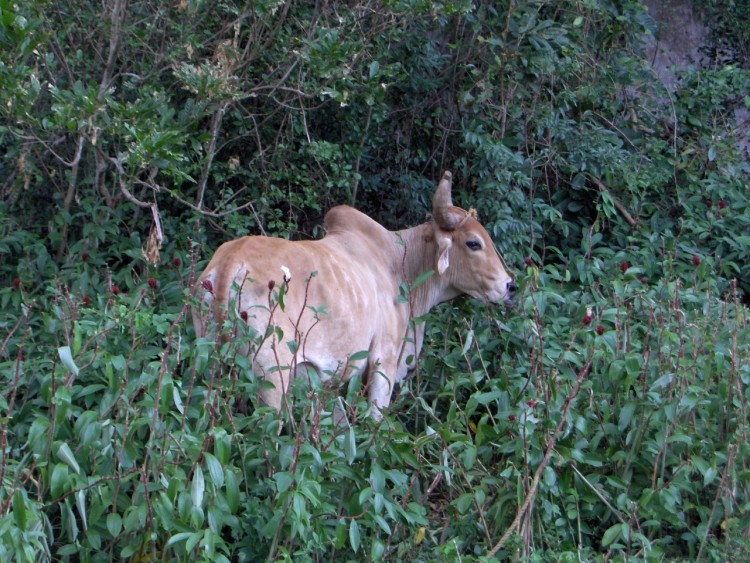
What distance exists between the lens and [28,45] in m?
4.70

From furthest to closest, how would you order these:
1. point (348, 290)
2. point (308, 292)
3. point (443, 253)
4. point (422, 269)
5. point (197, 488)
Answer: point (422, 269) → point (443, 253) → point (348, 290) → point (308, 292) → point (197, 488)

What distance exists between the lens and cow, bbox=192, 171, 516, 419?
4336mm

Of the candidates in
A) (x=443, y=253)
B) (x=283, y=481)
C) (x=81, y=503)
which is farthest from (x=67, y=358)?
(x=443, y=253)

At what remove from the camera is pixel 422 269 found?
575cm

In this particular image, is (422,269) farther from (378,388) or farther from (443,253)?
(378,388)

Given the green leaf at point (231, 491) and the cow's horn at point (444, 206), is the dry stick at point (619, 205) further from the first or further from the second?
the green leaf at point (231, 491)

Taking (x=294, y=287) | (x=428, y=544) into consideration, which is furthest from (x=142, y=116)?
(x=428, y=544)

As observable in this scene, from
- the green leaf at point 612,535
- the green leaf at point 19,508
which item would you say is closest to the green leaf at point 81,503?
the green leaf at point 19,508

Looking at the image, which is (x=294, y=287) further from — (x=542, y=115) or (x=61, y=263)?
(x=542, y=115)

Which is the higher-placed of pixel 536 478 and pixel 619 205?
pixel 619 205

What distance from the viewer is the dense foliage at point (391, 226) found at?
12.1 feet

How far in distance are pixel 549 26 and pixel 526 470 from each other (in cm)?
334

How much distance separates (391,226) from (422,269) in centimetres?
138

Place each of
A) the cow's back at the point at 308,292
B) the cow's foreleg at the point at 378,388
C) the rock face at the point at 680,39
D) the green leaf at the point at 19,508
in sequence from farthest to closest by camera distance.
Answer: the rock face at the point at 680,39, the cow's foreleg at the point at 378,388, the cow's back at the point at 308,292, the green leaf at the point at 19,508
